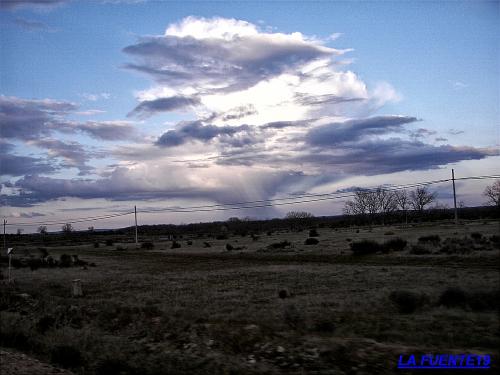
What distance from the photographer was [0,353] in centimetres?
1230

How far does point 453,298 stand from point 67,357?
10.5 m

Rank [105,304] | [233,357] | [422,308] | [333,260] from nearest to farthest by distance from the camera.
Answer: [233,357] < [422,308] < [105,304] < [333,260]

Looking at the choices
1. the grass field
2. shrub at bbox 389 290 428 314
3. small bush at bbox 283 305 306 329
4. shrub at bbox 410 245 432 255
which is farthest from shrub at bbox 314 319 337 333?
shrub at bbox 410 245 432 255

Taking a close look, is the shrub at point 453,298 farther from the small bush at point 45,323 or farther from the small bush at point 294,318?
the small bush at point 45,323

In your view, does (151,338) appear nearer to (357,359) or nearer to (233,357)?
(233,357)

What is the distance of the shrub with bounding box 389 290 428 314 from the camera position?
13219 millimetres

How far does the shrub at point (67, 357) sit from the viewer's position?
1148 centimetres

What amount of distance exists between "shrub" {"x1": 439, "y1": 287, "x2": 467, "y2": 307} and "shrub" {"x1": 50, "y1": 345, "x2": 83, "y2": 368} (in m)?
9.90

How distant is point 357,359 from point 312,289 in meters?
9.32

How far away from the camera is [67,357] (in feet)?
38.3

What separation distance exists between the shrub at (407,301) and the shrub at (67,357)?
8.57 m

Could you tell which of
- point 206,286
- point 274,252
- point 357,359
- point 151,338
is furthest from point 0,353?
point 274,252

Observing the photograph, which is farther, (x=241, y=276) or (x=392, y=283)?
(x=241, y=276)

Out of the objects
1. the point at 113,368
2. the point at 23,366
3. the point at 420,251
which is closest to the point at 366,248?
the point at 420,251
